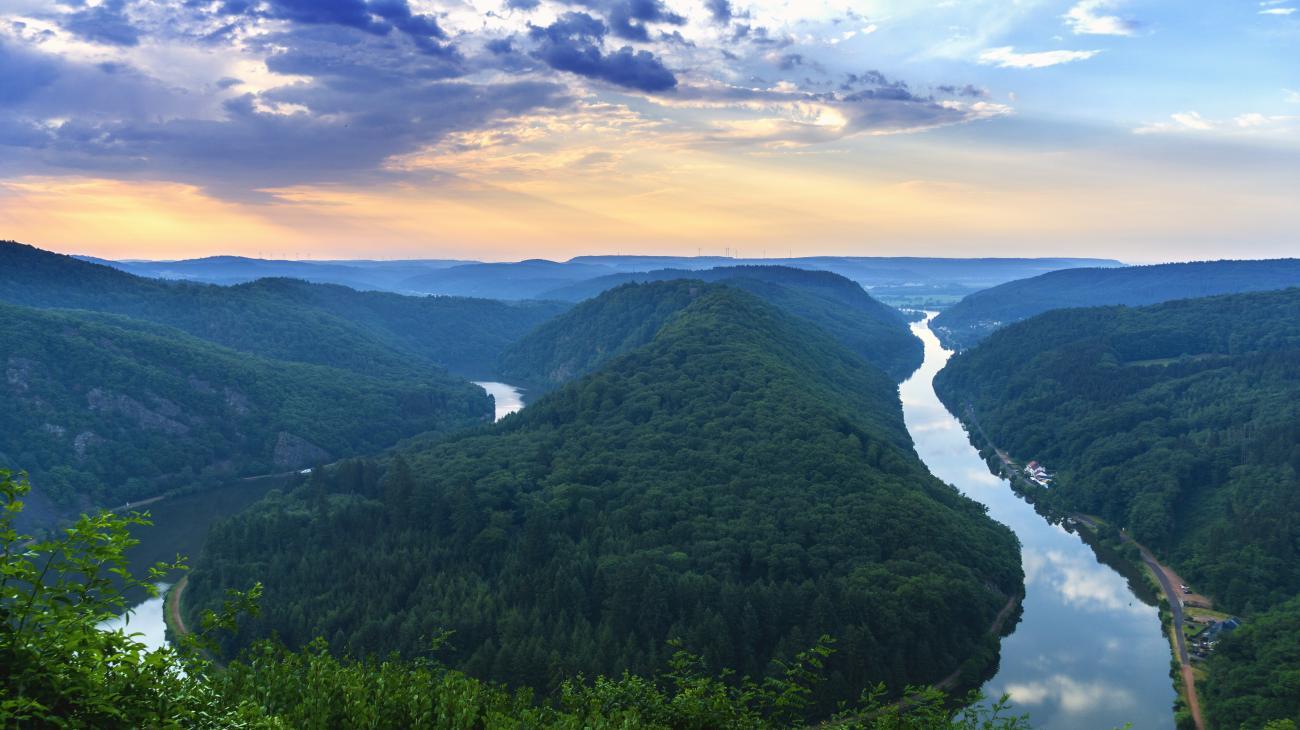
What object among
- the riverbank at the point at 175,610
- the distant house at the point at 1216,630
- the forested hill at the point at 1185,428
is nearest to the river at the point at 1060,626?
the riverbank at the point at 175,610

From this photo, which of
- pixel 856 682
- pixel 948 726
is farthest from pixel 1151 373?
pixel 948 726

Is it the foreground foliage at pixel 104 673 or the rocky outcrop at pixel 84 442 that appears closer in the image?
the foreground foliage at pixel 104 673

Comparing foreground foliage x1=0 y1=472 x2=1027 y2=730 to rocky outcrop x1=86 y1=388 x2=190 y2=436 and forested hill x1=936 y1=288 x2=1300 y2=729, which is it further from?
rocky outcrop x1=86 y1=388 x2=190 y2=436

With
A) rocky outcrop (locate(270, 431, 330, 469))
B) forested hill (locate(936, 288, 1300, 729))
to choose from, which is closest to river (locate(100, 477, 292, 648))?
rocky outcrop (locate(270, 431, 330, 469))

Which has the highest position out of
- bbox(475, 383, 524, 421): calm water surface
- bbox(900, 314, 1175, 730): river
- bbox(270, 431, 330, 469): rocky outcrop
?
bbox(475, 383, 524, 421): calm water surface

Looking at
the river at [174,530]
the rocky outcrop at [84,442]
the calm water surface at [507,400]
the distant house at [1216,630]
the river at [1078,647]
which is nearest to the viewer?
the river at [1078,647]

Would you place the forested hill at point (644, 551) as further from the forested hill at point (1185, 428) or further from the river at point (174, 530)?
the forested hill at point (1185, 428)
